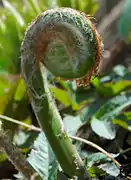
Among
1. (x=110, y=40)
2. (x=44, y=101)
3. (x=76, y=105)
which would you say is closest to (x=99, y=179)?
(x=44, y=101)

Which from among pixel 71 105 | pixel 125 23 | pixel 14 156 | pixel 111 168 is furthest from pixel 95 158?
pixel 125 23

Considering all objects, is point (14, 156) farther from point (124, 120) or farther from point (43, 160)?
point (124, 120)

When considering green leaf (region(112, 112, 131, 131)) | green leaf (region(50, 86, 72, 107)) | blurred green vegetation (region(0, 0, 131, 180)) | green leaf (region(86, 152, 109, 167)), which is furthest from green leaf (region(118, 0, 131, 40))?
green leaf (region(86, 152, 109, 167))

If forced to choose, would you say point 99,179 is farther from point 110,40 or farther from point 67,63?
point 110,40

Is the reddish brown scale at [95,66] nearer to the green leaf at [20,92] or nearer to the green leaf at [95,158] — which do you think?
the green leaf at [95,158]

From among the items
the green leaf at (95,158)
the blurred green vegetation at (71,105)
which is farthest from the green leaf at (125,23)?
the green leaf at (95,158)

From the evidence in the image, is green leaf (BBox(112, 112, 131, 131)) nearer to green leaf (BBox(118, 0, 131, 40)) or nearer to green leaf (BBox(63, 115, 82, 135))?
green leaf (BBox(63, 115, 82, 135))
